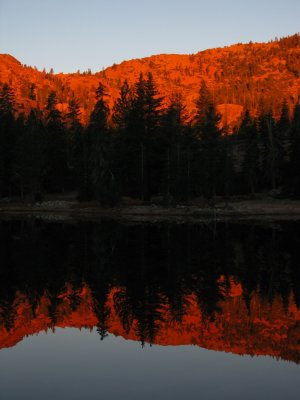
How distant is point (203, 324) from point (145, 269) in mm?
8307

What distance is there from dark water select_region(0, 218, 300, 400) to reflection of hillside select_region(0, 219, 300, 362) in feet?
0.16

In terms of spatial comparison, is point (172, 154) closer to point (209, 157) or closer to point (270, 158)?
point (209, 157)

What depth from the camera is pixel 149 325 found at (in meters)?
13.9

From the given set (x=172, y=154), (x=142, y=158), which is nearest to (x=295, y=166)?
(x=172, y=154)

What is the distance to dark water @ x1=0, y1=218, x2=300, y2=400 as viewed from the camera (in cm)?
1013

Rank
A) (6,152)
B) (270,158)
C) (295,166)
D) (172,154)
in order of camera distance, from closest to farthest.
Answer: (172,154) → (295,166) → (6,152) → (270,158)

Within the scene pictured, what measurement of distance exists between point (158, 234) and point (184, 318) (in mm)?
22967

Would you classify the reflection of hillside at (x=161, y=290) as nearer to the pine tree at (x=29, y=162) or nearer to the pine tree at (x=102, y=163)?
the pine tree at (x=102, y=163)

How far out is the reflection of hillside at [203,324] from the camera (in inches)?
496

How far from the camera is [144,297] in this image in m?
17.0

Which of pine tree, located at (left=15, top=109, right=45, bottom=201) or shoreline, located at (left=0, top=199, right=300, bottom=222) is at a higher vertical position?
pine tree, located at (left=15, top=109, right=45, bottom=201)

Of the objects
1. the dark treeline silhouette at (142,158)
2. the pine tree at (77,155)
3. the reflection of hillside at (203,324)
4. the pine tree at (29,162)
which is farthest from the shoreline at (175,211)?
the reflection of hillside at (203,324)

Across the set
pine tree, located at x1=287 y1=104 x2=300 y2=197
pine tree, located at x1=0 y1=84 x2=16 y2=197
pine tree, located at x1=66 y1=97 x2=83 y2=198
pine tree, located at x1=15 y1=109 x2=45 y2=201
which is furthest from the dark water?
pine tree, located at x1=0 y1=84 x2=16 y2=197

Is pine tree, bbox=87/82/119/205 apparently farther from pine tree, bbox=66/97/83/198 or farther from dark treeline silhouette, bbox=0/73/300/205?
pine tree, bbox=66/97/83/198
